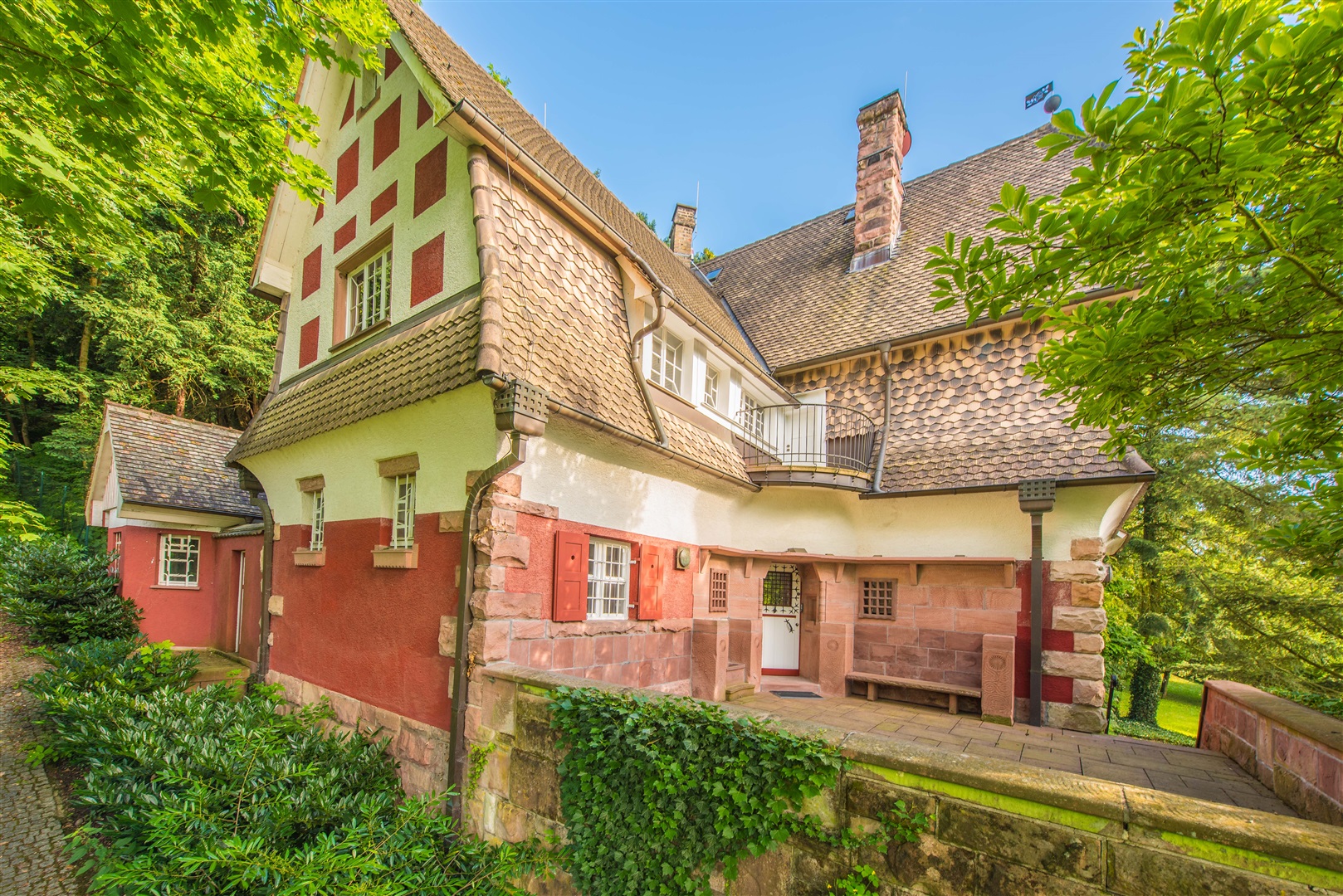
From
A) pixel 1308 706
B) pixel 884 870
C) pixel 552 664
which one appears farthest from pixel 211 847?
pixel 1308 706

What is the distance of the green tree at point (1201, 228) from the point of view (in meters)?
2.36

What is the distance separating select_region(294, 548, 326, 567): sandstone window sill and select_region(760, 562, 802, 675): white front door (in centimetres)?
666

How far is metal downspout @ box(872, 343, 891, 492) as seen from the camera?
9.34 meters

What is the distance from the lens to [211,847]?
403 centimetres

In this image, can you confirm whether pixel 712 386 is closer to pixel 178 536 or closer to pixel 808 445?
pixel 808 445

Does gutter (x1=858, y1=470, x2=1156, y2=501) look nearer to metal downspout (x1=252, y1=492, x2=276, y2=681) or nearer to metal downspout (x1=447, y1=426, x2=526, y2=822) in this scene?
metal downspout (x1=447, y1=426, x2=526, y2=822)

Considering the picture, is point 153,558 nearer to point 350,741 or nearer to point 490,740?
point 350,741

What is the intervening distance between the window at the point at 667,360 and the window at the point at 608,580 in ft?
8.09

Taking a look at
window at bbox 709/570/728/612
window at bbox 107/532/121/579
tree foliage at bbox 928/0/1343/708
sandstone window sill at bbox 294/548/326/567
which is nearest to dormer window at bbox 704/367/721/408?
window at bbox 709/570/728/612

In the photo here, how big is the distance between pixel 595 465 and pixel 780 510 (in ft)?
13.7

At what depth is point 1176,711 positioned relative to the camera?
19.2 meters

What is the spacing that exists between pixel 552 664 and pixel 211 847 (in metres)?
2.71

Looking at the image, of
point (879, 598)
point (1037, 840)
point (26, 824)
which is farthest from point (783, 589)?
point (26, 824)

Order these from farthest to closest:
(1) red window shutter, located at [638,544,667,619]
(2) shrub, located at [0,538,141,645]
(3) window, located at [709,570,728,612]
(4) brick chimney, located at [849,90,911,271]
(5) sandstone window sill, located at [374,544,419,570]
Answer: (4) brick chimney, located at [849,90,911,271], (2) shrub, located at [0,538,141,645], (3) window, located at [709,570,728,612], (1) red window shutter, located at [638,544,667,619], (5) sandstone window sill, located at [374,544,419,570]
